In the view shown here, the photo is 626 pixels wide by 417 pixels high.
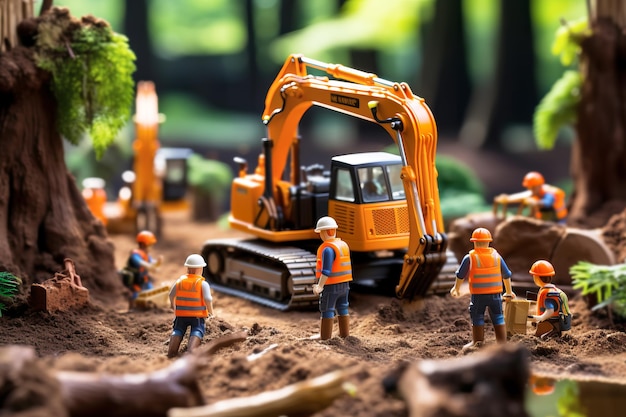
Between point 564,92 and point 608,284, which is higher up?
point 564,92

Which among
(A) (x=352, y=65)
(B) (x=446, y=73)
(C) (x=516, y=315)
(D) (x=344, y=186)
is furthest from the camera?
(B) (x=446, y=73)

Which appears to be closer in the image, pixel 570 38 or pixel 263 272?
pixel 263 272

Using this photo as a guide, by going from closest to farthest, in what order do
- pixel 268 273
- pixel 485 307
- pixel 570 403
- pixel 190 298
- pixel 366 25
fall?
pixel 570 403 < pixel 190 298 < pixel 485 307 < pixel 268 273 < pixel 366 25

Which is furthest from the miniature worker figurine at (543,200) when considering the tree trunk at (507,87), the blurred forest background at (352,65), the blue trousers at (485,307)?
the tree trunk at (507,87)

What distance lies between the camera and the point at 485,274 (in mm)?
10953

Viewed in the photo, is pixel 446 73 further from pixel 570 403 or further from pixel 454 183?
pixel 570 403

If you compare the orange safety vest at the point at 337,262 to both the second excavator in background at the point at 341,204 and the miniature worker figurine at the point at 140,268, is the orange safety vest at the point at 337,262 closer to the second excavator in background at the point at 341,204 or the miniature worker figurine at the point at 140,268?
the second excavator in background at the point at 341,204

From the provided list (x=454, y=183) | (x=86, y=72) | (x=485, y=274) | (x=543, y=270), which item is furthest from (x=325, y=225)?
Result: (x=454, y=183)

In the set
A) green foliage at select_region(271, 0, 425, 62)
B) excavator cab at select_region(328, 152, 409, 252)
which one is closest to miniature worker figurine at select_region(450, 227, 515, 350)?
excavator cab at select_region(328, 152, 409, 252)

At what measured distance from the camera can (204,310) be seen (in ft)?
35.6

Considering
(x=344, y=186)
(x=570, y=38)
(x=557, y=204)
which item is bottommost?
(x=557, y=204)

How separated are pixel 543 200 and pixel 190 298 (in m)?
6.46

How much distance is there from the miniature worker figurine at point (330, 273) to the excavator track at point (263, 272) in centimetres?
158

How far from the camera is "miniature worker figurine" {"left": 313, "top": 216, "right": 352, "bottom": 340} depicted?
11.3m
